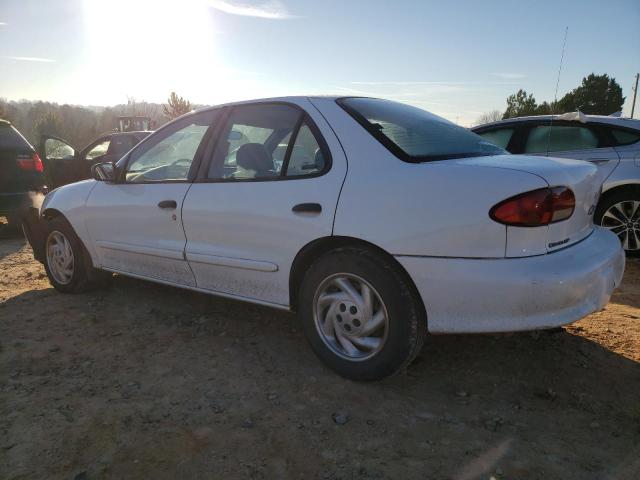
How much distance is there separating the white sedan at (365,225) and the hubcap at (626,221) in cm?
280

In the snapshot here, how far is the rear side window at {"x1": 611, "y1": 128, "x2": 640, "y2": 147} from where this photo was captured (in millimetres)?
5094

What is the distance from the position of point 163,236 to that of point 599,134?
15.3 ft

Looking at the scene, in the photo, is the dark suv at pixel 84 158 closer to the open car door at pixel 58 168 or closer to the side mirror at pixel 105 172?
the open car door at pixel 58 168

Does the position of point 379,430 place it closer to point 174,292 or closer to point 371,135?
point 371,135

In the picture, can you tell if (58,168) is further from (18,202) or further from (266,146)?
(266,146)

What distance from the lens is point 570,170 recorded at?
2.43 m

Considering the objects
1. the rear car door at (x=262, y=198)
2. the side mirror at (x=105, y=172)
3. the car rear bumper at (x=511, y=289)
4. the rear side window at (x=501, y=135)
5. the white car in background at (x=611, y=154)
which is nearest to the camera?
the car rear bumper at (x=511, y=289)

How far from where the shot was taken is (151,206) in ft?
11.6

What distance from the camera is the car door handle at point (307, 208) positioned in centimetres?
264

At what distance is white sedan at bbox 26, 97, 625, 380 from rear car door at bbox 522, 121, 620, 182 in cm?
286

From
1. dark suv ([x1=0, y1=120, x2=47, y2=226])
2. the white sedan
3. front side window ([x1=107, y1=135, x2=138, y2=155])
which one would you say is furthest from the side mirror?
front side window ([x1=107, y1=135, x2=138, y2=155])

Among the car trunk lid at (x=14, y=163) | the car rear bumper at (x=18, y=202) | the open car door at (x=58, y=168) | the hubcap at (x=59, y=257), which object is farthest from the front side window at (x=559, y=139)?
the open car door at (x=58, y=168)

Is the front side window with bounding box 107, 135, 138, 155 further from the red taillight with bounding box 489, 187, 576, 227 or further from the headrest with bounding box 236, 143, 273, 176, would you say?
the red taillight with bounding box 489, 187, 576, 227

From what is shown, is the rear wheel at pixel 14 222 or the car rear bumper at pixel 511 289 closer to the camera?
the car rear bumper at pixel 511 289
